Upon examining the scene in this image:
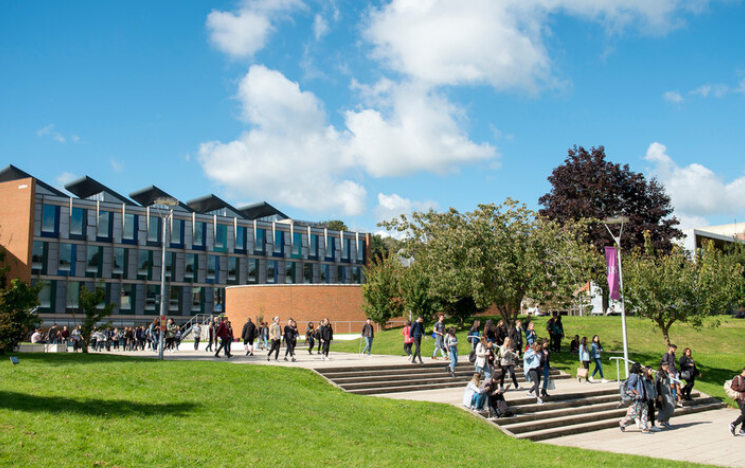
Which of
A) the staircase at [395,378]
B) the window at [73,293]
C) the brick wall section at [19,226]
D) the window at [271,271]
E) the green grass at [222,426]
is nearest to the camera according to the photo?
the green grass at [222,426]

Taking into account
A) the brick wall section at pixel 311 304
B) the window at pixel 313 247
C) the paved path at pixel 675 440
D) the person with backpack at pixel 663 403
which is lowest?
the paved path at pixel 675 440

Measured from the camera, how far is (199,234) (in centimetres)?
6294

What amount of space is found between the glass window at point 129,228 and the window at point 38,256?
7.03 metres

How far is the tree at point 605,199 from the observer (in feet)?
134

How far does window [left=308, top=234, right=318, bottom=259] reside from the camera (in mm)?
69938

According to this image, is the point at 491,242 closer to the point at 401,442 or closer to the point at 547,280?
the point at 547,280

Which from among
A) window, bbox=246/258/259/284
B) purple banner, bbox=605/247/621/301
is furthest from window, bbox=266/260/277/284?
purple banner, bbox=605/247/621/301

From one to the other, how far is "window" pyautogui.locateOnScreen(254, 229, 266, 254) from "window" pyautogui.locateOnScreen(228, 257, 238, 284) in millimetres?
2699

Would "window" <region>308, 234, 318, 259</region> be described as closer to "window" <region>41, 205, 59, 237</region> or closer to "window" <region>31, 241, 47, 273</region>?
"window" <region>41, 205, 59, 237</region>

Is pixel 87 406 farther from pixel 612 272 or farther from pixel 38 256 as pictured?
pixel 38 256

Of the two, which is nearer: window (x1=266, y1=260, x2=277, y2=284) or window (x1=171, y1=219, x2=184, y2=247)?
window (x1=171, y1=219, x2=184, y2=247)

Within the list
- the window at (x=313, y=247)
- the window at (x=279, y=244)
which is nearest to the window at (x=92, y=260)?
the window at (x=279, y=244)

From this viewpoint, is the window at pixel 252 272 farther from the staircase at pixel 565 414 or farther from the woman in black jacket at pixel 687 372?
the woman in black jacket at pixel 687 372

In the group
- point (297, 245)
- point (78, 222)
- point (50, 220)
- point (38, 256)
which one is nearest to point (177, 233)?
point (78, 222)
